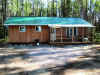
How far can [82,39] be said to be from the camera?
16.6 m

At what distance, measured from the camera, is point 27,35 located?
1661 cm

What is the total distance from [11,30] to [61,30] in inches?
258

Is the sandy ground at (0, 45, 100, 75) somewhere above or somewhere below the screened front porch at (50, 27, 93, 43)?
below

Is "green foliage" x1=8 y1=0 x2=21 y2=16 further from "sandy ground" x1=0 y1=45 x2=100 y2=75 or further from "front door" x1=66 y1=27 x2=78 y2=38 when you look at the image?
"sandy ground" x1=0 y1=45 x2=100 y2=75

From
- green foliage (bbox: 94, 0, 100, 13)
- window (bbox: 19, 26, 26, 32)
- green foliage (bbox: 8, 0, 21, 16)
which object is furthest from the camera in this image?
green foliage (bbox: 8, 0, 21, 16)

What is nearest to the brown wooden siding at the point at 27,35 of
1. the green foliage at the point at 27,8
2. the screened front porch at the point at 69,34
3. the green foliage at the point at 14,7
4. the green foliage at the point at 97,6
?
the screened front porch at the point at 69,34

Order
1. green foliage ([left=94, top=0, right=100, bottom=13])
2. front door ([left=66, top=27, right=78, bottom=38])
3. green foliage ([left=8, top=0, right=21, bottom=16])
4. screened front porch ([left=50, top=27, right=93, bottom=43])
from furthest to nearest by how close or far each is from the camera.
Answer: green foliage ([left=8, top=0, right=21, bottom=16]) → green foliage ([left=94, top=0, right=100, bottom=13]) → front door ([left=66, top=27, right=78, bottom=38]) → screened front porch ([left=50, top=27, right=93, bottom=43])

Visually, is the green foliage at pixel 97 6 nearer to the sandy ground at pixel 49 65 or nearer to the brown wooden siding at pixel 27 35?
the brown wooden siding at pixel 27 35

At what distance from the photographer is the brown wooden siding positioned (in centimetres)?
1639

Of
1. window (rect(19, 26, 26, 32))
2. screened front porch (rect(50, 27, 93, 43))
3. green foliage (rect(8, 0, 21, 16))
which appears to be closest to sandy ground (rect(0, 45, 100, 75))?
window (rect(19, 26, 26, 32))

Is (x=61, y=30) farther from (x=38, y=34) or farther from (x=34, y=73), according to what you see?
(x=34, y=73)

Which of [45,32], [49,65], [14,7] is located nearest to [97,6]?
[45,32]

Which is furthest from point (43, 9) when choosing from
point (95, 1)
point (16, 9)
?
point (95, 1)

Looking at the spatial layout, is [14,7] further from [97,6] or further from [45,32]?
[97,6]
